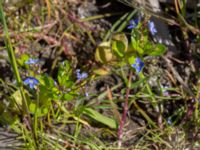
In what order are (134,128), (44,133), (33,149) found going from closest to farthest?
(33,149)
(44,133)
(134,128)

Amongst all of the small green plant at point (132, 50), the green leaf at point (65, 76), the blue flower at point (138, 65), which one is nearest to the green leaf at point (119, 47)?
the small green plant at point (132, 50)

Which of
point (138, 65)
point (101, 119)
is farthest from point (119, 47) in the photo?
point (101, 119)

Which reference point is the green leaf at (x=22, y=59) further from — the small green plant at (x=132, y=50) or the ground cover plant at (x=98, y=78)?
the small green plant at (x=132, y=50)

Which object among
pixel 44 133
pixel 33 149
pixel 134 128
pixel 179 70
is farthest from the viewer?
pixel 179 70

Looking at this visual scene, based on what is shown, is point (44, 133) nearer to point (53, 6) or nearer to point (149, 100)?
point (149, 100)

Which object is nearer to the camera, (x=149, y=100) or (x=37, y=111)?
(x=37, y=111)

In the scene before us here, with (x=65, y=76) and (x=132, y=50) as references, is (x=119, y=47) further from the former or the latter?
(x=65, y=76)

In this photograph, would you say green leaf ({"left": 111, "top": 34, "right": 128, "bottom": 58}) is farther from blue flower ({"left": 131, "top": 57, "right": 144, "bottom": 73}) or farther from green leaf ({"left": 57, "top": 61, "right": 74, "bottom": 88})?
green leaf ({"left": 57, "top": 61, "right": 74, "bottom": 88})

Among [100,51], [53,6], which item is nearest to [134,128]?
Result: [100,51]

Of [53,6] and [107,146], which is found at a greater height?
[53,6]
